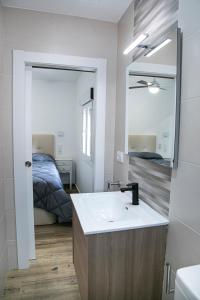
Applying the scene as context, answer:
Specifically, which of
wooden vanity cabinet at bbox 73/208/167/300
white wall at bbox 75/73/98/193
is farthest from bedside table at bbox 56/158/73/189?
wooden vanity cabinet at bbox 73/208/167/300

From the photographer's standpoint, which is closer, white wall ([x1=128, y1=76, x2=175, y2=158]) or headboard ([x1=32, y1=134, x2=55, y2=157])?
white wall ([x1=128, y1=76, x2=175, y2=158])

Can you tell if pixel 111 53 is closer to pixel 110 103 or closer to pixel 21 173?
pixel 110 103

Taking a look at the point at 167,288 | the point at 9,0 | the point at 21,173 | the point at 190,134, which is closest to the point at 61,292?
the point at 167,288

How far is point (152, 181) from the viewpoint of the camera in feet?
4.95

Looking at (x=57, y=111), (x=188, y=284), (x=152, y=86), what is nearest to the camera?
(x=188, y=284)

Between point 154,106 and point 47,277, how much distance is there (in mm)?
1846

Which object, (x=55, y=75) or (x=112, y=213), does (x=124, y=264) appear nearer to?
(x=112, y=213)

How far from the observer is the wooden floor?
178cm

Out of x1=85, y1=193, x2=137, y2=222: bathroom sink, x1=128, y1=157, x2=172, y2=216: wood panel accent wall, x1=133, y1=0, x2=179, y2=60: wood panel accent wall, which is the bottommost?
x1=85, y1=193, x2=137, y2=222: bathroom sink

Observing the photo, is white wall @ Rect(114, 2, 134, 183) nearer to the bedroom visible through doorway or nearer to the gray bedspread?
the gray bedspread

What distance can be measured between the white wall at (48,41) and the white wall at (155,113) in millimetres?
444

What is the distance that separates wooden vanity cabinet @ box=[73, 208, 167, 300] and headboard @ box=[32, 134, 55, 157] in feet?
12.1

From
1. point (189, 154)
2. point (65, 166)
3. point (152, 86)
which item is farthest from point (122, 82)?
point (65, 166)

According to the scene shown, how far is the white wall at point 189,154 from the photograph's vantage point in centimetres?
106
